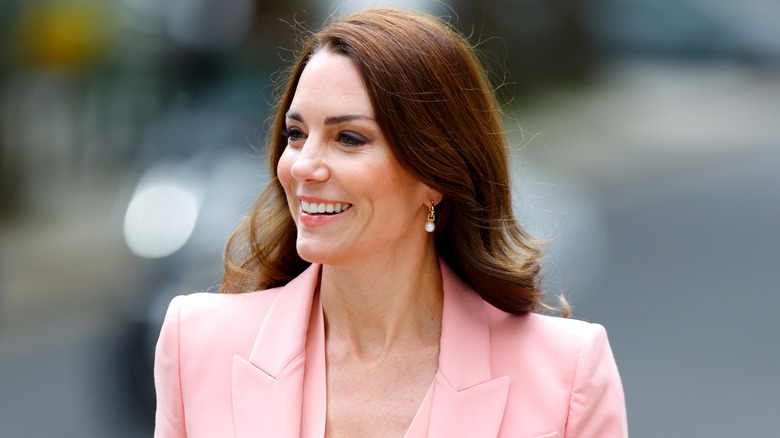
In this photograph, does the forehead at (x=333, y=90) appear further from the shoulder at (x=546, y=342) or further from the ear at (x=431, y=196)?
the shoulder at (x=546, y=342)

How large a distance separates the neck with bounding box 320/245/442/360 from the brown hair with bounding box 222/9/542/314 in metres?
0.14

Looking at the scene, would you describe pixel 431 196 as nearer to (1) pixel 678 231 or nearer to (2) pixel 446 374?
(2) pixel 446 374

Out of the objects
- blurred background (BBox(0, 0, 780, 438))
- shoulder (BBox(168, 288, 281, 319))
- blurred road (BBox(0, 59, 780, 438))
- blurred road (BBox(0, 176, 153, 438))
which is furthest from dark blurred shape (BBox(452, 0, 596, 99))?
shoulder (BBox(168, 288, 281, 319))

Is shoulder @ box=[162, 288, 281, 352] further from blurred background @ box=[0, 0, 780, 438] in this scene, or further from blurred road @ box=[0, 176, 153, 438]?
blurred road @ box=[0, 176, 153, 438]

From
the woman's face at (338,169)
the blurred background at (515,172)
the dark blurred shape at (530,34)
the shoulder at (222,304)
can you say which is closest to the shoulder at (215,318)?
the shoulder at (222,304)

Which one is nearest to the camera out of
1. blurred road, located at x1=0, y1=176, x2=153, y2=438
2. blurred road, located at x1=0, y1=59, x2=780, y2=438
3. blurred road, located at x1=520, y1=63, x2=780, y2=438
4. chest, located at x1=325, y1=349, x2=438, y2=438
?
chest, located at x1=325, y1=349, x2=438, y2=438

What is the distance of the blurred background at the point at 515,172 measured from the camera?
17.3 ft

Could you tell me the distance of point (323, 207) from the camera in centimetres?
248

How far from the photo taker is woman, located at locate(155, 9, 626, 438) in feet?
8.13

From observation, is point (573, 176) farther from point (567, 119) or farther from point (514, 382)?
point (514, 382)

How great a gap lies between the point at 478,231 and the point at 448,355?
0.32 m

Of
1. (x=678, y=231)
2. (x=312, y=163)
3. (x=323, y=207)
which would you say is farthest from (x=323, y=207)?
(x=678, y=231)

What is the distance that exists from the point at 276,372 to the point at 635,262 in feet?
13.9

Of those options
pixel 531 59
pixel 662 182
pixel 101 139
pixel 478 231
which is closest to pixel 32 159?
pixel 101 139
